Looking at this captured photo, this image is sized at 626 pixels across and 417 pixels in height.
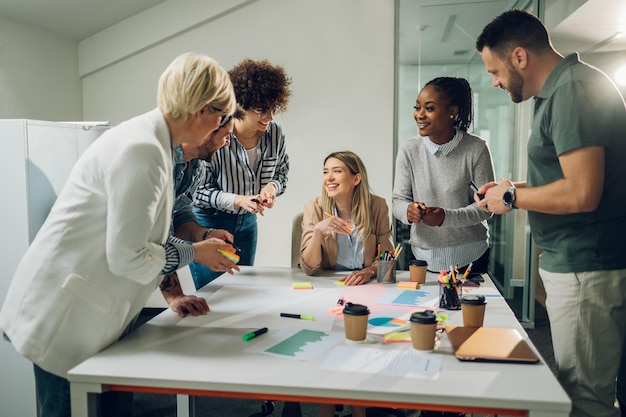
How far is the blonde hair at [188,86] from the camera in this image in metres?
1.39

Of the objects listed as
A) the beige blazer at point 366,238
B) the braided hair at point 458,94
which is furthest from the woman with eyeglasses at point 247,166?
the braided hair at point 458,94

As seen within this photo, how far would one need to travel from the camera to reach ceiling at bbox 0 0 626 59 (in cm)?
365

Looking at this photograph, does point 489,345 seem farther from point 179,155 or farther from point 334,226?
point 179,155

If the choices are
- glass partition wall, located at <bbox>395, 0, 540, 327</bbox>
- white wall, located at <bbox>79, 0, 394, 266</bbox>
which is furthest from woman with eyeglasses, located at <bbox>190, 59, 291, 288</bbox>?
glass partition wall, located at <bbox>395, 0, 540, 327</bbox>

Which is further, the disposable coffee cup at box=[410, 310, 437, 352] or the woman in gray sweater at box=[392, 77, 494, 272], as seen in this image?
the woman in gray sweater at box=[392, 77, 494, 272]

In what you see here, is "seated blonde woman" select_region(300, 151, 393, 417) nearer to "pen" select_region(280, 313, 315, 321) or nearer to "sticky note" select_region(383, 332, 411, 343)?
"pen" select_region(280, 313, 315, 321)

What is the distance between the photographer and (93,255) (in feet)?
4.42

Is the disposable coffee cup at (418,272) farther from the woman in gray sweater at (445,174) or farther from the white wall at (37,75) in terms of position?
the white wall at (37,75)

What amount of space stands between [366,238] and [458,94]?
79 centimetres

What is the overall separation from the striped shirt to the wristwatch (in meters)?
1.25

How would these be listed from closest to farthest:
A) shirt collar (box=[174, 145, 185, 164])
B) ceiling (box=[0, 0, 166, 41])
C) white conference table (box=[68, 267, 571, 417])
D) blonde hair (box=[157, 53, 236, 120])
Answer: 1. white conference table (box=[68, 267, 571, 417])
2. blonde hair (box=[157, 53, 236, 120])
3. shirt collar (box=[174, 145, 185, 164])
4. ceiling (box=[0, 0, 166, 41])

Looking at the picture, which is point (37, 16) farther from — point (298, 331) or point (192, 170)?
point (298, 331)

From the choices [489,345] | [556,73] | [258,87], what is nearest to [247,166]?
[258,87]

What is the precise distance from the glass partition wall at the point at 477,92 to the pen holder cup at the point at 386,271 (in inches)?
82.5
